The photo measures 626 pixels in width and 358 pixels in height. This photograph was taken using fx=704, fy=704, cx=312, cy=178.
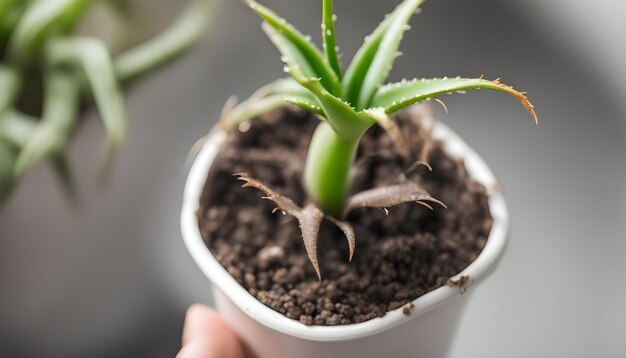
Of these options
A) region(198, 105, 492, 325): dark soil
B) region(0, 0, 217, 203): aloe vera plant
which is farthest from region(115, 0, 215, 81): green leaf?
region(198, 105, 492, 325): dark soil

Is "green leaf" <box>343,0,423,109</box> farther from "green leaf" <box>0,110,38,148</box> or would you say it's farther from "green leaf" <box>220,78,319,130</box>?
"green leaf" <box>0,110,38,148</box>

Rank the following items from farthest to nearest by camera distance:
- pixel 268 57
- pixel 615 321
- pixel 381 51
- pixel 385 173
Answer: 1. pixel 268 57
2. pixel 615 321
3. pixel 385 173
4. pixel 381 51

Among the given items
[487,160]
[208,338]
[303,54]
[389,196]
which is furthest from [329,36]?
[487,160]

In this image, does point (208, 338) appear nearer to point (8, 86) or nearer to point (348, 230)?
point (348, 230)

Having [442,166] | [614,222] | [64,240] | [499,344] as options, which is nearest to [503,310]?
[499,344]

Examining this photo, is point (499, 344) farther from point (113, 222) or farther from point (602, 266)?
point (113, 222)

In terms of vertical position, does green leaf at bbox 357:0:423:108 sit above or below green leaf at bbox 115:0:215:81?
above
